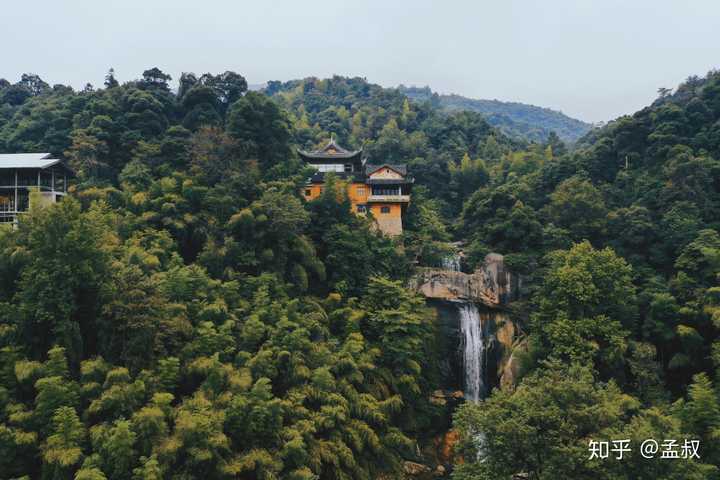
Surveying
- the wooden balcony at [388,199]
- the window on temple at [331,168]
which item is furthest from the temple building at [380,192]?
the window on temple at [331,168]

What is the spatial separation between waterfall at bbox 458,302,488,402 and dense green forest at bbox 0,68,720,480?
4.74ft

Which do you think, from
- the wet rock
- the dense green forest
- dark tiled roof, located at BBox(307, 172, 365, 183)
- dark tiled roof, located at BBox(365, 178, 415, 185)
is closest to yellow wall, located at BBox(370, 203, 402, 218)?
dark tiled roof, located at BBox(365, 178, 415, 185)

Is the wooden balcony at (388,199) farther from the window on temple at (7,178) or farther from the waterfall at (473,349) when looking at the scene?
the window on temple at (7,178)

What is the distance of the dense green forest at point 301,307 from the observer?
44.9ft

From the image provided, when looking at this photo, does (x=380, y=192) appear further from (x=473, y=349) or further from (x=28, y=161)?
(x=28, y=161)

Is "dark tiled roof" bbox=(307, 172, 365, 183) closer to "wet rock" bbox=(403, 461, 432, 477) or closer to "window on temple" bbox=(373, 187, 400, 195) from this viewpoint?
"window on temple" bbox=(373, 187, 400, 195)

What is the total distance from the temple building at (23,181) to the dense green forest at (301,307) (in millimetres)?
1483

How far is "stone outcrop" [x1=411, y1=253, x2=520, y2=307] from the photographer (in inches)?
976

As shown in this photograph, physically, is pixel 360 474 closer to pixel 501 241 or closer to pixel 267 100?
pixel 501 241

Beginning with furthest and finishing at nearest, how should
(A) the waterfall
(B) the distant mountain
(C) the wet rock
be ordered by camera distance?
(B) the distant mountain < (A) the waterfall < (C) the wet rock

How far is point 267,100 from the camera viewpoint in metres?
26.6

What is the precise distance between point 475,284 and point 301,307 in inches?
336

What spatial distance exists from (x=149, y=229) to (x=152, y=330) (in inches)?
221

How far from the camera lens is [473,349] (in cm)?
2423
